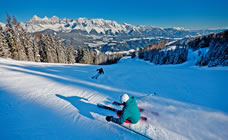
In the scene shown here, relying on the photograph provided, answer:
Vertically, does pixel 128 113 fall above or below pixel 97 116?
above

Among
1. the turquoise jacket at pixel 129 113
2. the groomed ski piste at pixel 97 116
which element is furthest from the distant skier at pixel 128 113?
the groomed ski piste at pixel 97 116

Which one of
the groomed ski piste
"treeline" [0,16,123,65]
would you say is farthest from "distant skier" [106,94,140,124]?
"treeline" [0,16,123,65]

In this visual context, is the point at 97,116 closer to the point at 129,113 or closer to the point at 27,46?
the point at 129,113

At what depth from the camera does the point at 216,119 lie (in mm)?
3783

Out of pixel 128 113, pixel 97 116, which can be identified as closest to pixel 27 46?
pixel 97 116

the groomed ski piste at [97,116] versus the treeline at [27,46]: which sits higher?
the treeline at [27,46]

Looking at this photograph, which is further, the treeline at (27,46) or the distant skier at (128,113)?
the treeline at (27,46)

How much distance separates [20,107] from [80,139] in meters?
3.00

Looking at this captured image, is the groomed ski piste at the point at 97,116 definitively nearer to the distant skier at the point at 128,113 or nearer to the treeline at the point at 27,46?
the distant skier at the point at 128,113

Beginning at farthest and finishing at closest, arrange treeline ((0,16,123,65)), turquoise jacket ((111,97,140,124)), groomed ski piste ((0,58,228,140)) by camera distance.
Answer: treeline ((0,16,123,65))
turquoise jacket ((111,97,140,124))
groomed ski piste ((0,58,228,140))

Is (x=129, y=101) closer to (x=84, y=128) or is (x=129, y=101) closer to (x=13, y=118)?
(x=84, y=128)

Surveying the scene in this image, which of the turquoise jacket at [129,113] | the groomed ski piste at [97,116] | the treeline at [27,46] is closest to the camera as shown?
the groomed ski piste at [97,116]

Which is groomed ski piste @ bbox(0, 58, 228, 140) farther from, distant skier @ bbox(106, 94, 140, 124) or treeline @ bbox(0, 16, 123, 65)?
treeline @ bbox(0, 16, 123, 65)

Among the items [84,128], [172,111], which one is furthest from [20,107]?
[172,111]
